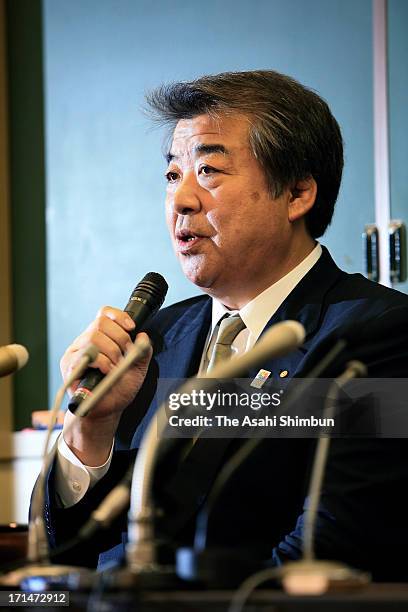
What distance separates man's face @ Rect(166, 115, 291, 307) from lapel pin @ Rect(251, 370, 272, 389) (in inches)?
8.9

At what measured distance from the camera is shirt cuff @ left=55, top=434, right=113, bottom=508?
1984mm

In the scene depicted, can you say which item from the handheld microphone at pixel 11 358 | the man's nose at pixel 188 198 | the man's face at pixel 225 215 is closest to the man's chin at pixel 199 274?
the man's face at pixel 225 215

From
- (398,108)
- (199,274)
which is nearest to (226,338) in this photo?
(199,274)

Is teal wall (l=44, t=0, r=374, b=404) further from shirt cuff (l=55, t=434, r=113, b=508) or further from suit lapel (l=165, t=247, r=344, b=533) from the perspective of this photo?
shirt cuff (l=55, t=434, r=113, b=508)

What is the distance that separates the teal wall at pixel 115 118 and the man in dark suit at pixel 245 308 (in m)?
1.09

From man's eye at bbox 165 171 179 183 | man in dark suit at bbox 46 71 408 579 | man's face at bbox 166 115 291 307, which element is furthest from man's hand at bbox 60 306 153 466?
man's eye at bbox 165 171 179 183

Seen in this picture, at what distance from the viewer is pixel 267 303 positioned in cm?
213

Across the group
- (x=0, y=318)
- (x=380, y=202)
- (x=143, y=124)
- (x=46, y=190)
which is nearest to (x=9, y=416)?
(x=0, y=318)

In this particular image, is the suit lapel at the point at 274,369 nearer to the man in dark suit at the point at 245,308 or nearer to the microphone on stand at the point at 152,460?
the man in dark suit at the point at 245,308

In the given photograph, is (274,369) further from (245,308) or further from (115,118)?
(115,118)

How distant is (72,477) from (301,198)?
734 millimetres

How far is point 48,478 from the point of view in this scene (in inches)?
77.7

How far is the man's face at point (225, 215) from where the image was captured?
210cm

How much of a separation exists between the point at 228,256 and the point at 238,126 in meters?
0.26
